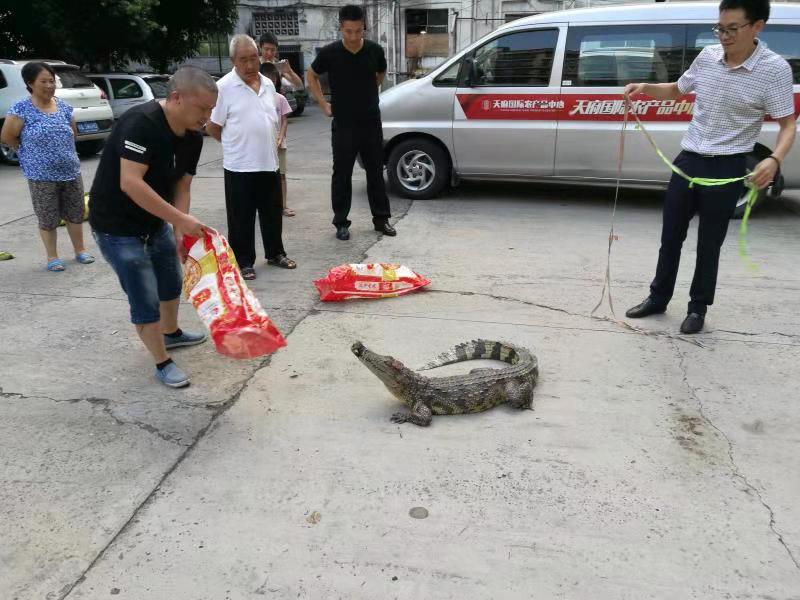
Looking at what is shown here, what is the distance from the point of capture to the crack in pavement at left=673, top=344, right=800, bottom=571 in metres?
2.45

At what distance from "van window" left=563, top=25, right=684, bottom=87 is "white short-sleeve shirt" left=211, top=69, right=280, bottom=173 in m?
3.77

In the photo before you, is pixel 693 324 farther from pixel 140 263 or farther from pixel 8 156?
pixel 8 156

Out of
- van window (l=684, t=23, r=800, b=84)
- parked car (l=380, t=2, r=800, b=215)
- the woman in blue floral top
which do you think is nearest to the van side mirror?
parked car (l=380, t=2, r=800, b=215)

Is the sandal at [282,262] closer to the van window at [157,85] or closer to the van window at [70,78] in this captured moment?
the van window at [70,78]

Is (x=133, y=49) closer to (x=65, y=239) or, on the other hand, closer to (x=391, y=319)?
(x=65, y=239)

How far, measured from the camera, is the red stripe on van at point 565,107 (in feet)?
22.4

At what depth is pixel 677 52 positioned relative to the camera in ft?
22.5

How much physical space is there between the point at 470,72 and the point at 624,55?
1671 millimetres

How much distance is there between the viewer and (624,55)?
6.95 m

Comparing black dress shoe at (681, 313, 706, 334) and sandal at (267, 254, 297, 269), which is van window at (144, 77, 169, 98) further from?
black dress shoe at (681, 313, 706, 334)

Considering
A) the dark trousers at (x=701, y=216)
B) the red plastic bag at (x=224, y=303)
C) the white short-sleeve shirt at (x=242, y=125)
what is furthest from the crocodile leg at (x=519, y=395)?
the white short-sleeve shirt at (x=242, y=125)

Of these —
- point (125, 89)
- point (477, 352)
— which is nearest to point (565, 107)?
point (477, 352)

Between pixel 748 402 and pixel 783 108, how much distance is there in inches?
66.5

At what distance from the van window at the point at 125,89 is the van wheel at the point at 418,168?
8.53m
